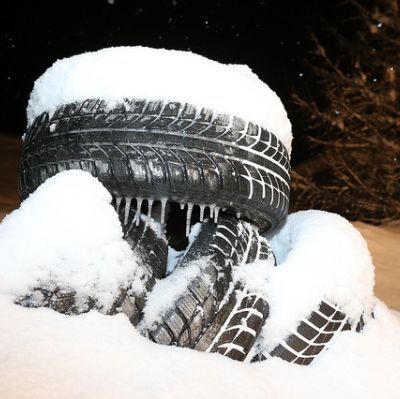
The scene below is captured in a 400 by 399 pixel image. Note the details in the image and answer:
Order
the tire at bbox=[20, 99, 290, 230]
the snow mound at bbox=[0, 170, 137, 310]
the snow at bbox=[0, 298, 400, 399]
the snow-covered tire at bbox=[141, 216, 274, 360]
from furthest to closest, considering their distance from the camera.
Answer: the tire at bbox=[20, 99, 290, 230]
the snow-covered tire at bbox=[141, 216, 274, 360]
the snow mound at bbox=[0, 170, 137, 310]
the snow at bbox=[0, 298, 400, 399]

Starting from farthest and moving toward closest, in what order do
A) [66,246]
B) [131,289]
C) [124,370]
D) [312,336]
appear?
[312,336] → [131,289] → [66,246] → [124,370]

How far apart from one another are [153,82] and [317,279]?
683mm

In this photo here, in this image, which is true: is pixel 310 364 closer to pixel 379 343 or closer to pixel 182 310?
pixel 379 343

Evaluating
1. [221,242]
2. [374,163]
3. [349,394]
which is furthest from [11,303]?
[374,163]

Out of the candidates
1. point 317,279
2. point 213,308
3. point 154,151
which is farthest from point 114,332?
point 317,279

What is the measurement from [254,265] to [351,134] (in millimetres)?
5207

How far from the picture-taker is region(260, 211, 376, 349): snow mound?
3.73 ft

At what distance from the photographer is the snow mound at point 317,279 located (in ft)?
3.73

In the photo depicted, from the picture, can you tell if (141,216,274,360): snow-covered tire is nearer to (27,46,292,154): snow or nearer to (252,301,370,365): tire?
(252,301,370,365): tire

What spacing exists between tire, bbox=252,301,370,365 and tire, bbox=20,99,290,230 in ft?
1.16

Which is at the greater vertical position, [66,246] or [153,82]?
[153,82]

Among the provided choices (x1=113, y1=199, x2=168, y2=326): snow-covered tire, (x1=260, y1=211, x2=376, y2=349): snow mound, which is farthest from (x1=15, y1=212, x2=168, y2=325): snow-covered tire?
(x1=260, y1=211, x2=376, y2=349): snow mound

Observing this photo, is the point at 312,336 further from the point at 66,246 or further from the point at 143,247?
the point at 66,246

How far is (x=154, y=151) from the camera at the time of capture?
1132 millimetres
